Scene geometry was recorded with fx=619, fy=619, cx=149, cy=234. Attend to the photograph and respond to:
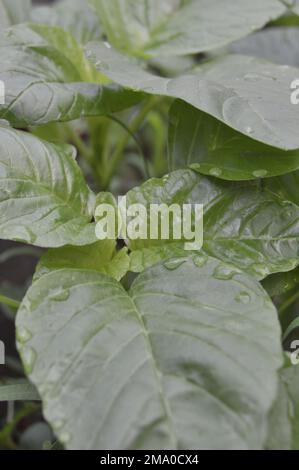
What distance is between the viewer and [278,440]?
484mm

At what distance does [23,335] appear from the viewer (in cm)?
49

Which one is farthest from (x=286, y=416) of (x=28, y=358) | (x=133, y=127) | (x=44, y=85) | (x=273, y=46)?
(x=273, y=46)

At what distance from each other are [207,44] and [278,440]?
1.78 feet

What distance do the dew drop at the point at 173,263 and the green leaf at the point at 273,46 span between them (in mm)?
721

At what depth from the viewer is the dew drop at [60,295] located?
0.53 m

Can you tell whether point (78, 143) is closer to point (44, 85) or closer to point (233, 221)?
point (44, 85)

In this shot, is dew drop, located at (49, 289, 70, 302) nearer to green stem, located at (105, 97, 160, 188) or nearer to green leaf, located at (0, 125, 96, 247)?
green leaf, located at (0, 125, 96, 247)

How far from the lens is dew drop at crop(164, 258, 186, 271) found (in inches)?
23.3

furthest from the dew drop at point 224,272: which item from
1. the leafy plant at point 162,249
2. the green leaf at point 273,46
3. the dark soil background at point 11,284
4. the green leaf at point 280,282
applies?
the green leaf at point 273,46

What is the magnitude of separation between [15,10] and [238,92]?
45 cm

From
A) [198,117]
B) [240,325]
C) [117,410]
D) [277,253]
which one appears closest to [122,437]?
[117,410]

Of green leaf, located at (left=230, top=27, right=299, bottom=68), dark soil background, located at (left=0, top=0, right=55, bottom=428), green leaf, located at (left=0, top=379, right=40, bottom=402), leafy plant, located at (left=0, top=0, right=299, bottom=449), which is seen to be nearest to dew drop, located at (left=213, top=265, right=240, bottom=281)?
leafy plant, located at (left=0, top=0, right=299, bottom=449)

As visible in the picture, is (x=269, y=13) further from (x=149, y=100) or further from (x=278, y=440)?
(x=278, y=440)

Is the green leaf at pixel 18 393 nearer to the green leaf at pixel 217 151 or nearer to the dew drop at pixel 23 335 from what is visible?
the dew drop at pixel 23 335
